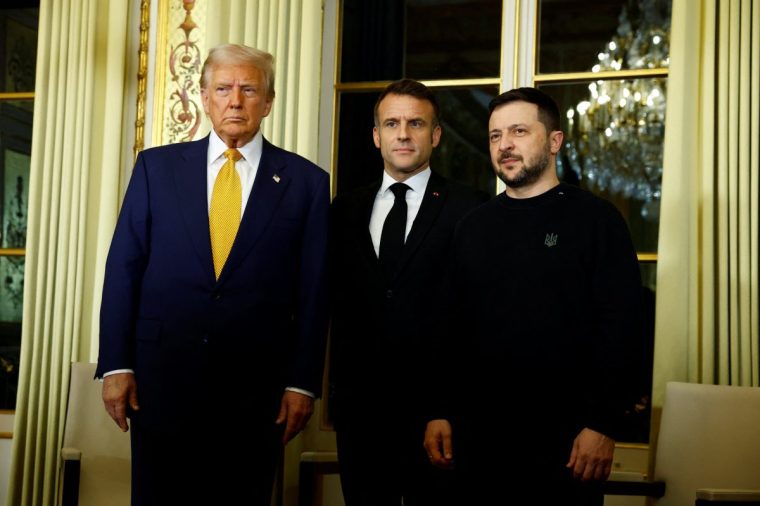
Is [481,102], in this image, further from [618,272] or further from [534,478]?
[534,478]

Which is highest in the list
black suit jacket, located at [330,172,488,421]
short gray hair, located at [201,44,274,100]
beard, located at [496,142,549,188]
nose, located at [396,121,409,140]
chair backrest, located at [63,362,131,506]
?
short gray hair, located at [201,44,274,100]

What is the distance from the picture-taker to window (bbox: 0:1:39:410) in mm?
4254

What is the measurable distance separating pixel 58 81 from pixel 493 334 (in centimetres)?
257

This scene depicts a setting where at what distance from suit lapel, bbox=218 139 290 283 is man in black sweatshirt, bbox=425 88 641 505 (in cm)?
53

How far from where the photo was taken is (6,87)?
4.33 meters

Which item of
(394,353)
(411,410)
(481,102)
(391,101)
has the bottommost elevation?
(411,410)

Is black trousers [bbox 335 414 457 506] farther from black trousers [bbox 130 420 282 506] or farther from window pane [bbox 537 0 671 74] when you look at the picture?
window pane [bbox 537 0 671 74]

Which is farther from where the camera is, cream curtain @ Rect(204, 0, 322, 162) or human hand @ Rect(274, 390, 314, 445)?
cream curtain @ Rect(204, 0, 322, 162)

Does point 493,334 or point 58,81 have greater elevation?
point 58,81

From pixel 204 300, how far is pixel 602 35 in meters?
2.21

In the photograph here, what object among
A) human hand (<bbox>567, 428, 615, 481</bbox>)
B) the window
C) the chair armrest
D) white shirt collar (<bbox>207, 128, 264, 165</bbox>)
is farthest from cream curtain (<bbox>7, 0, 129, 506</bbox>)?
the chair armrest

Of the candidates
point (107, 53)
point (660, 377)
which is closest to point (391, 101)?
point (660, 377)

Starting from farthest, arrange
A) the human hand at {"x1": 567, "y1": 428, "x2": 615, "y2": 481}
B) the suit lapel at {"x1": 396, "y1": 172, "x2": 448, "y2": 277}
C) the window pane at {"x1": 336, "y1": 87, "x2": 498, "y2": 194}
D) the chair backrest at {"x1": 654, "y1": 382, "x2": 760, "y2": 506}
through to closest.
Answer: the window pane at {"x1": 336, "y1": 87, "x2": 498, "y2": 194} < the chair backrest at {"x1": 654, "y1": 382, "x2": 760, "y2": 506} < the suit lapel at {"x1": 396, "y1": 172, "x2": 448, "y2": 277} < the human hand at {"x1": 567, "y1": 428, "x2": 615, "y2": 481}

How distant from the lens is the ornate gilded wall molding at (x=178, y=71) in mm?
3889
